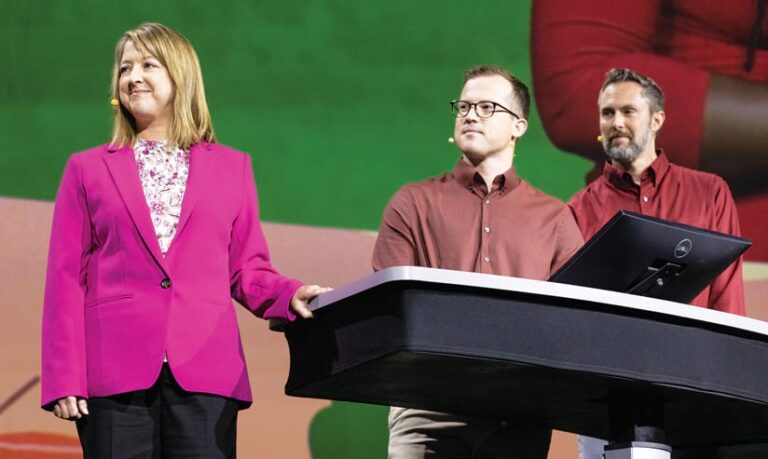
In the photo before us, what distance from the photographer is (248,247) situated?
2354mm

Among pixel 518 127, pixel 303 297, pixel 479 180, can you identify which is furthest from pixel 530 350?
pixel 518 127

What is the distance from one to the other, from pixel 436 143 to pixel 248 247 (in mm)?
1566

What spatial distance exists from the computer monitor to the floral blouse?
2.39 ft

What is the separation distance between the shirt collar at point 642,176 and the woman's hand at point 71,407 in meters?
1.58

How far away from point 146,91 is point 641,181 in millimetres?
1391

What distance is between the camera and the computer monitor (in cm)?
191

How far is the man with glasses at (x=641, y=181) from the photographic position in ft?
10.2

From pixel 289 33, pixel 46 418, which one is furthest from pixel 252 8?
pixel 46 418

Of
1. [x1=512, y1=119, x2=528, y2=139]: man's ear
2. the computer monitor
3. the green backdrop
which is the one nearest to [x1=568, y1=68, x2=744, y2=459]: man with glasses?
[x1=512, y1=119, x2=528, y2=139]: man's ear

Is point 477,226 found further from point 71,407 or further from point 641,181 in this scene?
point 71,407

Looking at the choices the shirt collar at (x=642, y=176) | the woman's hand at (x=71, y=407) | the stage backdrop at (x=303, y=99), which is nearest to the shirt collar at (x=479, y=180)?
the shirt collar at (x=642, y=176)

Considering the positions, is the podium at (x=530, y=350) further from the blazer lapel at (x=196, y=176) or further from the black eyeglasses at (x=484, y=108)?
the black eyeglasses at (x=484, y=108)

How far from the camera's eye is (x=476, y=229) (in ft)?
8.50

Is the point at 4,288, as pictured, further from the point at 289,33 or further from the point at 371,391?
the point at 371,391
